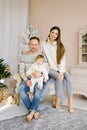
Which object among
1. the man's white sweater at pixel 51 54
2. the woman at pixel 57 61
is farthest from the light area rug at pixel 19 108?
the man's white sweater at pixel 51 54

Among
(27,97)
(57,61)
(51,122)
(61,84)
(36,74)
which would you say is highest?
(57,61)

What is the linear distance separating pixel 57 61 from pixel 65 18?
5.58 feet

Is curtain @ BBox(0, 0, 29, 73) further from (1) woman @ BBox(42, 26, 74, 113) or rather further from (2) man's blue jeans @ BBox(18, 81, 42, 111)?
(2) man's blue jeans @ BBox(18, 81, 42, 111)

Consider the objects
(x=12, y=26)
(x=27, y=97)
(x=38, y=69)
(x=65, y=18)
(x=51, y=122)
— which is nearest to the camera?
(x=51, y=122)

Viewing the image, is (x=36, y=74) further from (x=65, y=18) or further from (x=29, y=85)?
(x=65, y=18)

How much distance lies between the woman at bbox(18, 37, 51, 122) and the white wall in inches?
57.8

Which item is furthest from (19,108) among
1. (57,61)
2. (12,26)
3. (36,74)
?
(12,26)

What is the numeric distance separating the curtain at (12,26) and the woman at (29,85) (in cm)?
152

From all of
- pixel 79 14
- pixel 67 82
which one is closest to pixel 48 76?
pixel 67 82

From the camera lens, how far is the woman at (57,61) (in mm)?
2816

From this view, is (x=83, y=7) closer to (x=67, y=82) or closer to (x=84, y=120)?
(x=67, y=82)

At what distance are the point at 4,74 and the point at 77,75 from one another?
1.29 metres

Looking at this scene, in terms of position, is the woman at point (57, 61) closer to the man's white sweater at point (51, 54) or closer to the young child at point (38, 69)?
the man's white sweater at point (51, 54)

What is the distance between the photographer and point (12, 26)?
14.6 feet
